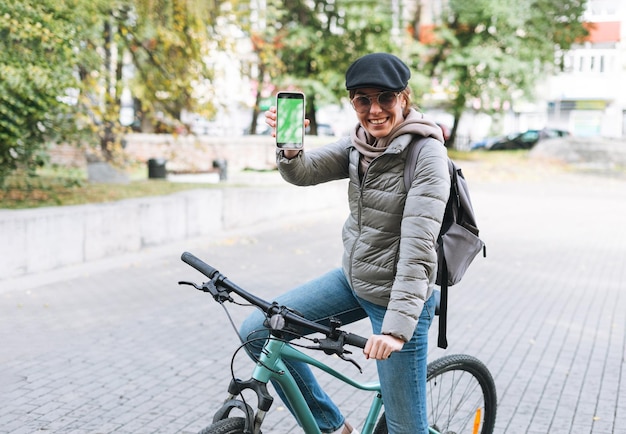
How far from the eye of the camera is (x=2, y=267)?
8.70 meters

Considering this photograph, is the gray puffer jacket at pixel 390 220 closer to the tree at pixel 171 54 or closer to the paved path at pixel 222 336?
the paved path at pixel 222 336

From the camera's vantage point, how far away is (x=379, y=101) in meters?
2.96

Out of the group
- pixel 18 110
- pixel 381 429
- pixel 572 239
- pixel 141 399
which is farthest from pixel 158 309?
pixel 572 239

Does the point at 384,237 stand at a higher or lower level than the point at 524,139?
higher

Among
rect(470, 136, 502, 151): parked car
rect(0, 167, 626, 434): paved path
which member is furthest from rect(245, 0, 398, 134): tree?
rect(470, 136, 502, 151): parked car

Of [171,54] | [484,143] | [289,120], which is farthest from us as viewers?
[484,143]

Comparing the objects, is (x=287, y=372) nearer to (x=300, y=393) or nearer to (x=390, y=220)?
(x=300, y=393)

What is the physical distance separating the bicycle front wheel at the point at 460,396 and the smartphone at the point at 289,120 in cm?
113

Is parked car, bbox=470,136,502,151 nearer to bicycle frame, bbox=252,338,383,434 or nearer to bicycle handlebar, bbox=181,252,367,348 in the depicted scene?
bicycle frame, bbox=252,338,383,434

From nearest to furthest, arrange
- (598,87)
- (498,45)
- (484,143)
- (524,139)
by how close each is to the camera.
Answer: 1. (498,45)
2. (524,139)
3. (484,143)
4. (598,87)

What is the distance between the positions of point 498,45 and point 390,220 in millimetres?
29023

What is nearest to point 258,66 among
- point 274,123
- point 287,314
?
point 274,123

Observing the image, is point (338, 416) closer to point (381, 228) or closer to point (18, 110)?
point (381, 228)

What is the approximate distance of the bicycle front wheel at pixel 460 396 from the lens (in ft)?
11.7
